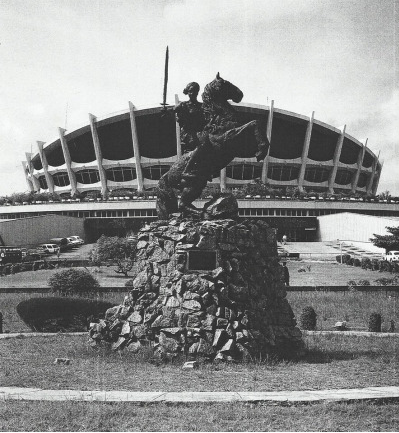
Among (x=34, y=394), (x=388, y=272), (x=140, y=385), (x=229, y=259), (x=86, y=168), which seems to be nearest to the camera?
(x=34, y=394)

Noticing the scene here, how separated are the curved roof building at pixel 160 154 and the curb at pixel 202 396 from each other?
69.0m

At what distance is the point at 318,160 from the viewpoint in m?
84.9

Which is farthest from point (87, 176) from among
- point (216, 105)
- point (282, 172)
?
point (216, 105)

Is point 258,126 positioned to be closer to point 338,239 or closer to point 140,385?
point 140,385

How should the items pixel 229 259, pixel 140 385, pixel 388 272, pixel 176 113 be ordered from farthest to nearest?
pixel 388 272
pixel 176 113
pixel 229 259
pixel 140 385

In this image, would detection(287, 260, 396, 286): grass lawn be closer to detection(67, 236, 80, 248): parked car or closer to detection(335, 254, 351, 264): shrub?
detection(335, 254, 351, 264): shrub

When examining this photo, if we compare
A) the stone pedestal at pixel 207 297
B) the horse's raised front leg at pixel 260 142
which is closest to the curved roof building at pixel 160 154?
the stone pedestal at pixel 207 297

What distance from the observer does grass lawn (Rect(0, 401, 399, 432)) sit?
6.63 m

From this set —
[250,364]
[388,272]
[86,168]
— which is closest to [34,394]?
[250,364]

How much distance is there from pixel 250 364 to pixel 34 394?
450 centimetres

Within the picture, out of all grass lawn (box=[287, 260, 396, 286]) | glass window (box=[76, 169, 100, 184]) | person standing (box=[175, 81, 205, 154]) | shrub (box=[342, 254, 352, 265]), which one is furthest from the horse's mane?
glass window (box=[76, 169, 100, 184])

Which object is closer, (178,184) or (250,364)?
(250,364)

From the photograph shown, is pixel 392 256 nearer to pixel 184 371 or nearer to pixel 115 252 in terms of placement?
pixel 115 252

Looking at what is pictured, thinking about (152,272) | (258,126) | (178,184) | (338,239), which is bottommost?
(338,239)
